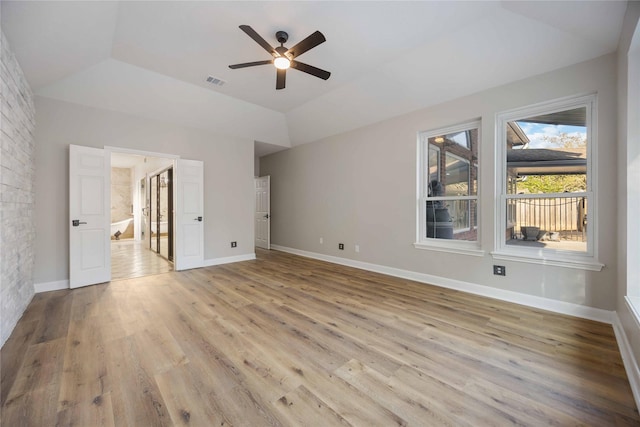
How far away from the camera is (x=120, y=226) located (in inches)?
348

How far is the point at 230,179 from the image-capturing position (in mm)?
5453

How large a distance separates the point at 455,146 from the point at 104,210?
212 inches

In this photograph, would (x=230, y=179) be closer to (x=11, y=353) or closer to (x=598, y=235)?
(x=11, y=353)

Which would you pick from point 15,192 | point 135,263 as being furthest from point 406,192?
point 135,263

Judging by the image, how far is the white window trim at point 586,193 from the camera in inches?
108

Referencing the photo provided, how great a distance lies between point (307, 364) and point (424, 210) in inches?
120

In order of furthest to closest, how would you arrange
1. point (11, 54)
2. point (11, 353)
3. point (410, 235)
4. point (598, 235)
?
point (410, 235), point (598, 235), point (11, 54), point (11, 353)

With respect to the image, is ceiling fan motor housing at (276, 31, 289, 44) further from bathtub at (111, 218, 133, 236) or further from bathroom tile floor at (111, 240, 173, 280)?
bathtub at (111, 218, 133, 236)

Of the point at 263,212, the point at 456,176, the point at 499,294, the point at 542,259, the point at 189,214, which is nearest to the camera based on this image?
the point at 542,259

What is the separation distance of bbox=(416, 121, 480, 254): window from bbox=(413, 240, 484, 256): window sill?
0.05ft

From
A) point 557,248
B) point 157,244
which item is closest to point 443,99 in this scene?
point 557,248

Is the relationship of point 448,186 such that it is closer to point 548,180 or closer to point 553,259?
point 548,180

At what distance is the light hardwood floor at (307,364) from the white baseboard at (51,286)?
0.33 meters

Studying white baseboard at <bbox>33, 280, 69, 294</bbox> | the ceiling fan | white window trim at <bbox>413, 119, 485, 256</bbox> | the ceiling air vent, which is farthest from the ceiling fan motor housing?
white baseboard at <bbox>33, 280, 69, 294</bbox>
